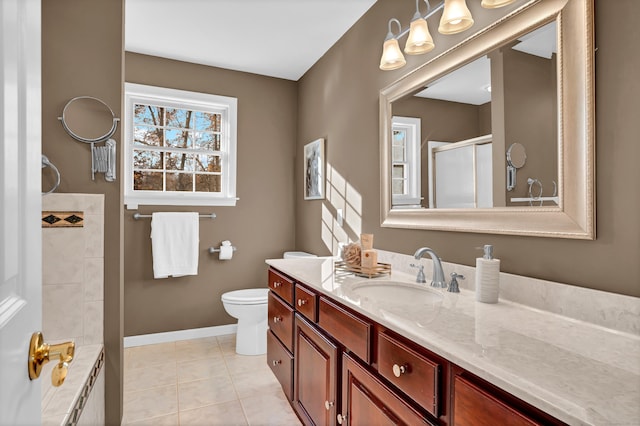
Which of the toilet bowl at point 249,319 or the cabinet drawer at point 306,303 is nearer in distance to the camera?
the cabinet drawer at point 306,303

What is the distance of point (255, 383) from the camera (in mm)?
2408

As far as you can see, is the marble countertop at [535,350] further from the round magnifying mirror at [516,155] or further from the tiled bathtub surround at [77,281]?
the tiled bathtub surround at [77,281]

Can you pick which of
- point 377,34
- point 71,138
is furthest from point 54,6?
point 377,34

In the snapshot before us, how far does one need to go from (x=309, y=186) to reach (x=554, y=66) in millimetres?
2259

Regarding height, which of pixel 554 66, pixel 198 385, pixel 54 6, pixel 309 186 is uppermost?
pixel 54 6

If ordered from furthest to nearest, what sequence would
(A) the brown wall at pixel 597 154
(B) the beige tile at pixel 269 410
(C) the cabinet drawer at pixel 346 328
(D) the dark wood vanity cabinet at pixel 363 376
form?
(B) the beige tile at pixel 269 410 < (C) the cabinet drawer at pixel 346 328 < (A) the brown wall at pixel 597 154 < (D) the dark wood vanity cabinet at pixel 363 376

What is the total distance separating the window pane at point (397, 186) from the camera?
2.03 m

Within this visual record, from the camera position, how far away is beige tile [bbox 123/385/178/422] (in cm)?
204

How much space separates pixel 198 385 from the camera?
2381 millimetres

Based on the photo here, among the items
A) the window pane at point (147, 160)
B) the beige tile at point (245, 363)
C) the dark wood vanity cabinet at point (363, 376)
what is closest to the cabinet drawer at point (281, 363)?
the dark wood vanity cabinet at point (363, 376)

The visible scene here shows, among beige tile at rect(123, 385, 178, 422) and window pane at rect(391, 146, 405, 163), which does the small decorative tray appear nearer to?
window pane at rect(391, 146, 405, 163)

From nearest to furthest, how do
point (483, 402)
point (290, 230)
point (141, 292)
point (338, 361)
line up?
point (483, 402) → point (338, 361) → point (141, 292) → point (290, 230)

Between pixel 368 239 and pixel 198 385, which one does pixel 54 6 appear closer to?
pixel 368 239

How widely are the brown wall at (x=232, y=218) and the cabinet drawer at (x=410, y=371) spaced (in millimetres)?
2483
